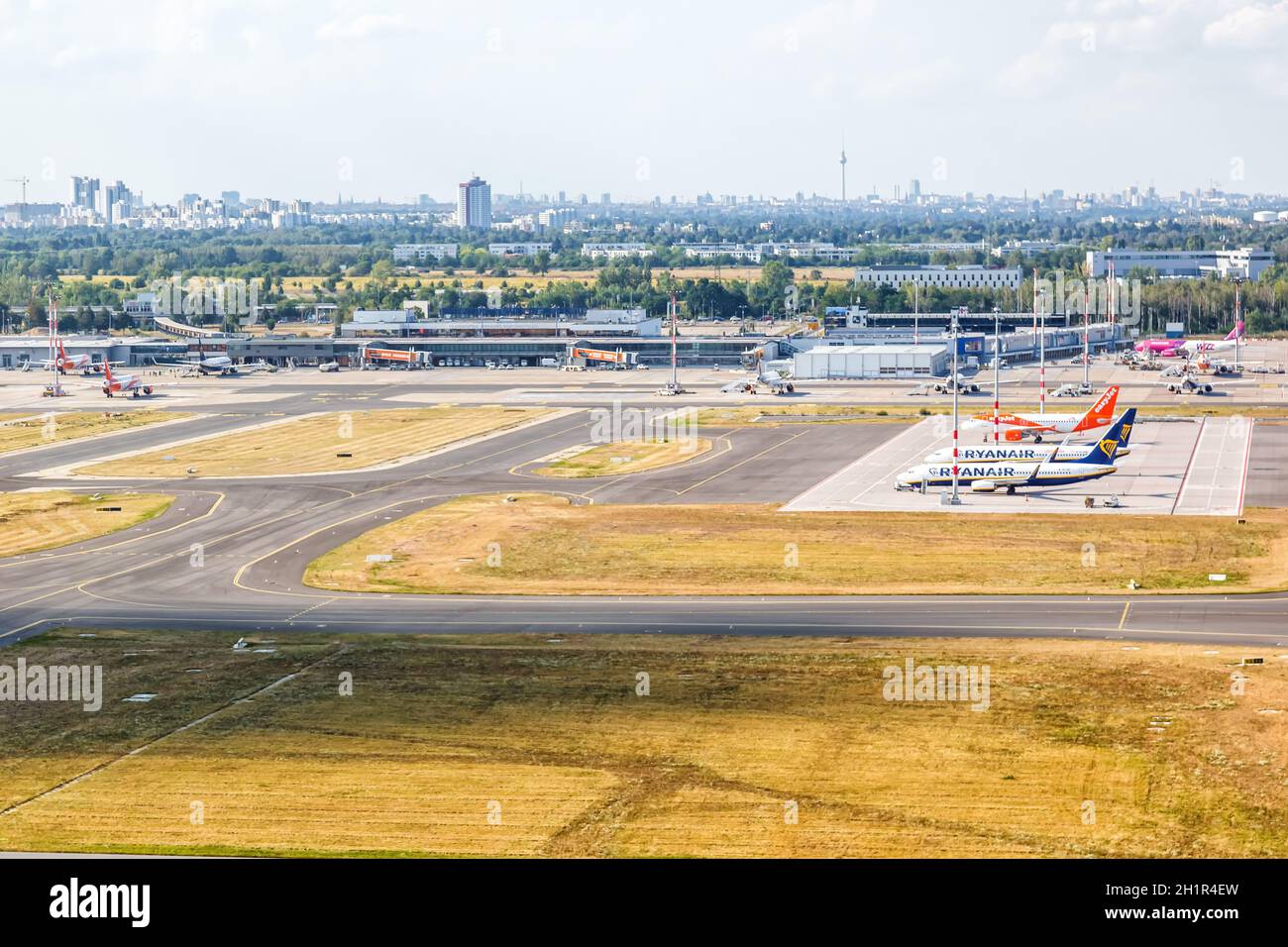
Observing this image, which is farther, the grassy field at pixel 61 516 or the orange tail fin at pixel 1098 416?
the orange tail fin at pixel 1098 416

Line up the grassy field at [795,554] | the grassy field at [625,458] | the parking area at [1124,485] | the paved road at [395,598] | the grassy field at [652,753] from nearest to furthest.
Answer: the grassy field at [652,753] → the paved road at [395,598] → the grassy field at [795,554] → the parking area at [1124,485] → the grassy field at [625,458]

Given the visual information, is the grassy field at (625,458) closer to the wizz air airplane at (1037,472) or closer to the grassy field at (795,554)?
the grassy field at (795,554)

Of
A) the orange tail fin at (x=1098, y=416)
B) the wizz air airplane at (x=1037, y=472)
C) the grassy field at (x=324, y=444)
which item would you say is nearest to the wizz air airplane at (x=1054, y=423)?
the orange tail fin at (x=1098, y=416)

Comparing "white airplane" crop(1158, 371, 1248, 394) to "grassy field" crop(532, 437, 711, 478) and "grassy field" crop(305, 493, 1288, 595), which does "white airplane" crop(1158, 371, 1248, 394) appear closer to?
"grassy field" crop(532, 437, 711, 478)

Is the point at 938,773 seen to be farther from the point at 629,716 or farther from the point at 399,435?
the point at 399,435

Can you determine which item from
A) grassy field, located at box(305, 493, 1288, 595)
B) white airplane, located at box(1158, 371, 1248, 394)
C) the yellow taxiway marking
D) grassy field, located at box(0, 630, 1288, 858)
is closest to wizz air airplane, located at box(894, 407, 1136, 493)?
grassy field, located at box(305, 493, 1288, 595)

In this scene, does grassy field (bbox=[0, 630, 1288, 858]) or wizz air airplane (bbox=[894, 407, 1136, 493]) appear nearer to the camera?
grassy field (bbox=[0, 630, 1288, 858])
